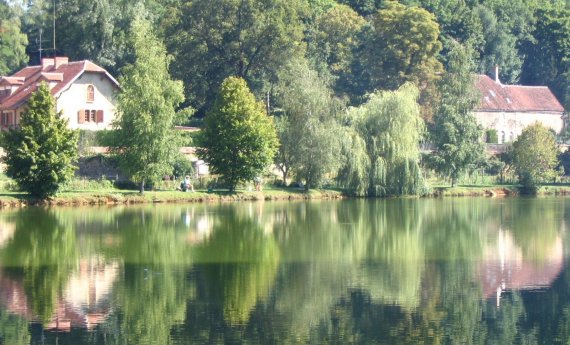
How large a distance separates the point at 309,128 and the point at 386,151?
16.8ft

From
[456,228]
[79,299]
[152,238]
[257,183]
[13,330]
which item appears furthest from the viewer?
[257,183]

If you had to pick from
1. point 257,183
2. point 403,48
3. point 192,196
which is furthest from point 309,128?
point 403,48

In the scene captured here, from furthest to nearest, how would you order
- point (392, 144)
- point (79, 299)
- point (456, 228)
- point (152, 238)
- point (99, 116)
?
point (99, 116), point (392, 144), point (456, 228), point (152, 238), point (79, 299)

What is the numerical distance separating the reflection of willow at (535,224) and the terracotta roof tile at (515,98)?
36.0 m

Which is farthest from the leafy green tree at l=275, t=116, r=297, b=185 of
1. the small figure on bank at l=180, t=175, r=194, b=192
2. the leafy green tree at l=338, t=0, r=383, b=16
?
the leafy green tree at l=338, t=0, r=383, b=16

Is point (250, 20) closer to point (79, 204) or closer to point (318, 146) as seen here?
point (318, 146)

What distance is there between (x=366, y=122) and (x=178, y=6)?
82.1ft

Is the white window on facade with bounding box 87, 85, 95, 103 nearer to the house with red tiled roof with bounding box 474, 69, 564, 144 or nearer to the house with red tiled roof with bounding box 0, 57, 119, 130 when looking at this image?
the house with red tiled roof with bounding box 0, 57, 119, 130

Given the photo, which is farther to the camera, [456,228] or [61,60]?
[61,60]

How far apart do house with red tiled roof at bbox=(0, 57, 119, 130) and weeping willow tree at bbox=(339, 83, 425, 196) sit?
775 inches

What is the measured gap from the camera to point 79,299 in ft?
92.3

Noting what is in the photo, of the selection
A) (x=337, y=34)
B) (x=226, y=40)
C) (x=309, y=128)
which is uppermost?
(x=337, y=34)

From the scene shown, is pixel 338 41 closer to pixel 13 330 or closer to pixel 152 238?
pixel 152 238

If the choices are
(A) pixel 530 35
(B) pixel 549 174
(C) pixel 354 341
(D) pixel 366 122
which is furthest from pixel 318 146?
(A) pixel 530 35
